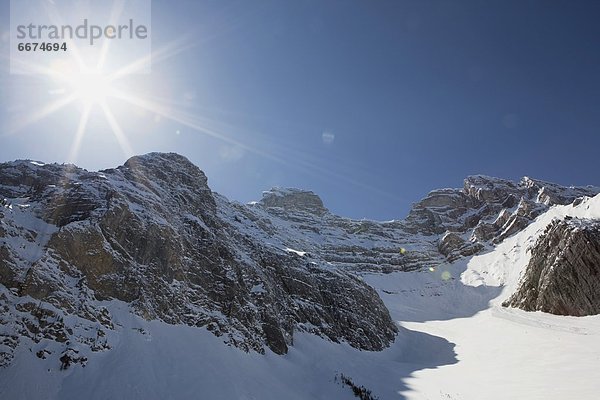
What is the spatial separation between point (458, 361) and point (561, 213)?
63.4 metres

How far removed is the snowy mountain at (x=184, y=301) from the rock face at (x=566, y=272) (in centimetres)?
19

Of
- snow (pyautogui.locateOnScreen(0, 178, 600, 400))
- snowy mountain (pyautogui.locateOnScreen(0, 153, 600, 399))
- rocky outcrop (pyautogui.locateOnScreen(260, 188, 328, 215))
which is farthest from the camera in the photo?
rocky outcrop (pyautogui.locateOnScreen(260, 188, 328, 215))

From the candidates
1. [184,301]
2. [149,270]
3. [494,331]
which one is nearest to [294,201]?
[494,331]

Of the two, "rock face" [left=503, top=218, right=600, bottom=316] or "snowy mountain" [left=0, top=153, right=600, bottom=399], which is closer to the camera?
"snowy mountain" [left=0, top=153, right=600, bottom=399]

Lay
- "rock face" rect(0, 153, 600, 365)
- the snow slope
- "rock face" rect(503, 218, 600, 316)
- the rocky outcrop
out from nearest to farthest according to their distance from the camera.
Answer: "rock face" rect(0, 153, 600, 365) → the snow slope → "rock face" rect(503, 218, 600, 316) → the rocky outcrop

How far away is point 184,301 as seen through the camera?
1168 inches

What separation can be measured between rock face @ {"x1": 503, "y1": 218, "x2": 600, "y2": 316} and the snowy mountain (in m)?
0.19

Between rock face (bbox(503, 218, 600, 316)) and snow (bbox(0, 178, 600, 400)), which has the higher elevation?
rock face (bbox(503, 218, 600, 316))

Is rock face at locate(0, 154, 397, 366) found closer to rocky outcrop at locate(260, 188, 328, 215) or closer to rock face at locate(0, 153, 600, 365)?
rock face at locate(0, 153, 600, 365)

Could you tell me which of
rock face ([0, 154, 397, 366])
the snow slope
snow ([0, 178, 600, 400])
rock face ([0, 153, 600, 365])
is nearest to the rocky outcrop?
the snow slope

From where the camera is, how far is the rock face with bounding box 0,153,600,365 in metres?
22.1

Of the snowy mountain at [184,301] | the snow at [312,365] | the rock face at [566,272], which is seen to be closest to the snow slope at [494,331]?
the snow at [312,365]

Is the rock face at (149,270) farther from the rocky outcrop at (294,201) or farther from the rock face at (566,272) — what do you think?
the rocky outcrop at (294,201)

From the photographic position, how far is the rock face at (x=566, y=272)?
171 ft
